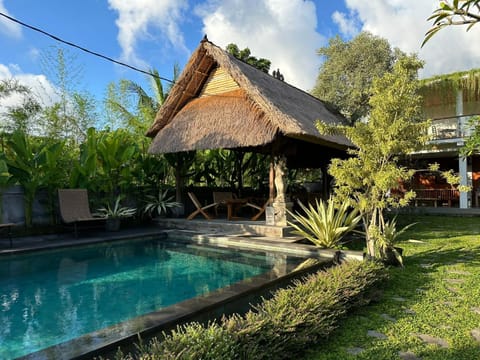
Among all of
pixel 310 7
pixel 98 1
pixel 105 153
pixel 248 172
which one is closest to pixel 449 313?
pixel 105 153

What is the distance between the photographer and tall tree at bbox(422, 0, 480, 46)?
131cm

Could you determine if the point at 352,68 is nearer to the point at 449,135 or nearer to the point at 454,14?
the point at 449,135

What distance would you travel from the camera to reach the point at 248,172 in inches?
586

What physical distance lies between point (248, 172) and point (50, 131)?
7.63 metres

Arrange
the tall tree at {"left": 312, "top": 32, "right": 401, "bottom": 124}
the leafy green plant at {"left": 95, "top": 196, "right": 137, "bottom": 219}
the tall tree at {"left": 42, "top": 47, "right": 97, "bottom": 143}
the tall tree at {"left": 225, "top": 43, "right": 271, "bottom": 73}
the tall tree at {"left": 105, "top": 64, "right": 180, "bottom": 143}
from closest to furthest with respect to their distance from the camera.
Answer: the leafy green plant at {"left": 95, "top": 196, "right": 137, "bottom": 219} → the tall tree at {"left": 42, "top": 47, "right": 97, "bottom": 143} → the tall tree at {"left": 105, "top": 64, "right": 180, "bottom": 143} → the tall tree at {"left": 312, "top": 32, "right": 401, "bottom": 124} → the tall tree at {"left": 225, "top": 43, "right": 271, "bottom": 73}

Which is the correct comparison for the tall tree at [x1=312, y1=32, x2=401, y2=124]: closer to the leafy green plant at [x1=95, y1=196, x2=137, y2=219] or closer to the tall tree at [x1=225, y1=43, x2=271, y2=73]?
the tall tree at [x1=225, y1=43, x2=271, y2=73]

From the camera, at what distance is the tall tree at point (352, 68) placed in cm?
1750

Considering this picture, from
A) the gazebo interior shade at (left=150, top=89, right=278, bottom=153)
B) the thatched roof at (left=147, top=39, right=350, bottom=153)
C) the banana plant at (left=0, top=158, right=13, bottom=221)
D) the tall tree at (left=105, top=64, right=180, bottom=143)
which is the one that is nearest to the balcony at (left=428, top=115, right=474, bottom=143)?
the thatched roof at (left=147, top=39, right=350, bottom=153)

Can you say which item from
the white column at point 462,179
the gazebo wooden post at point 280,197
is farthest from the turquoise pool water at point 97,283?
the white column at point 462,179

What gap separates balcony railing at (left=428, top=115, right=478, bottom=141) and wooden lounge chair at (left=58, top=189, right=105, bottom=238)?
1304 centimetres

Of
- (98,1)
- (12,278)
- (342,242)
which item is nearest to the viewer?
(12,278)

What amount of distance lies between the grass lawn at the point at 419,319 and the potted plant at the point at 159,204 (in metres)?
6.71

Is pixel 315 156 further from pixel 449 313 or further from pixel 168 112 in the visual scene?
pixel 449 313

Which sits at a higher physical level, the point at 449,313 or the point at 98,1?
the point at 98,1
